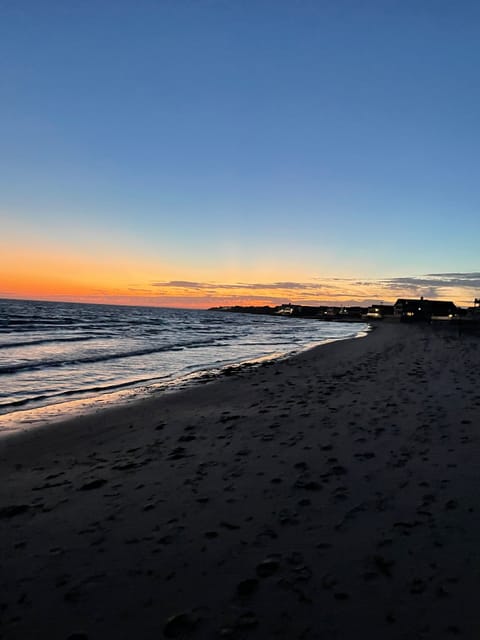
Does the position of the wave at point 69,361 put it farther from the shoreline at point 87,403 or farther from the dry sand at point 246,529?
the dry sand at point 246,529

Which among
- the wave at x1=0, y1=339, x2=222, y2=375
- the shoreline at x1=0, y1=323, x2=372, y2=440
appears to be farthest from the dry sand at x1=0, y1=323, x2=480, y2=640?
the wave at x1=0, y1=339, x2=222, y2=375

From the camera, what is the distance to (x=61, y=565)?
3.75m

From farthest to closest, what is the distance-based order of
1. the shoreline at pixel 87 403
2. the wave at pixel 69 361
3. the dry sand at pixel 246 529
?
the wave at pixel 69 361, the shoreline at pixel 87 403, the dry sand at pixel 246 529

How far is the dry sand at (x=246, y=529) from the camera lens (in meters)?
3.00

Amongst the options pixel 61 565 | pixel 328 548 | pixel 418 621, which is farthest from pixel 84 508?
pixel 418 621

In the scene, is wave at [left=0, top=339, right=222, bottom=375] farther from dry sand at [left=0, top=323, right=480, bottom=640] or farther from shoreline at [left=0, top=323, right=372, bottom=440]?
dry sand at [left=0, top=323, right=480, bottom=640]

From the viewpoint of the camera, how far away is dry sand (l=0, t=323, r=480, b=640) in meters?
3.00

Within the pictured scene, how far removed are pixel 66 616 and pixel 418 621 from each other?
2674mm

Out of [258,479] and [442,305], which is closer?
[258,479]

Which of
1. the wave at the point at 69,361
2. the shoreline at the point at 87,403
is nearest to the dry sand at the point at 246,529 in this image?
the shoreline at the point at 87,403

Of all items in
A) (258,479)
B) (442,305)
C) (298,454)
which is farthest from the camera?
(442,305)

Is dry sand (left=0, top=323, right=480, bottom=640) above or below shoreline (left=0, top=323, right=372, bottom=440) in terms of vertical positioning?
above

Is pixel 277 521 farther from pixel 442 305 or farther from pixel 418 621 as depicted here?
pixel 442 305

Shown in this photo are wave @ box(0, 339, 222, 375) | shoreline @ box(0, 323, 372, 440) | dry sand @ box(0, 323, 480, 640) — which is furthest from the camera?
wave @ box(0, 339, 222, 375)
